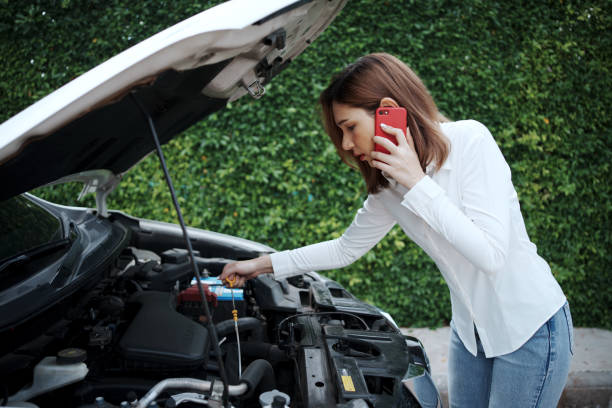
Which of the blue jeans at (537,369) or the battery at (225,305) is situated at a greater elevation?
the battery at (225,305)

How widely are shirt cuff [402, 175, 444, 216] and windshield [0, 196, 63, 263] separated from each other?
1.27m

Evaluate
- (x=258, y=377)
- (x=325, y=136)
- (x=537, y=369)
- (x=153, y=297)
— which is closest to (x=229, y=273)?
(x=153, y=297)

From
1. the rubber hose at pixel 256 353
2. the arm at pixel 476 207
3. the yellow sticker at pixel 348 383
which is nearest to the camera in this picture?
the arm at pixel 476 207

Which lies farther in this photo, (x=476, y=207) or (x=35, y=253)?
(x=35, y=253)

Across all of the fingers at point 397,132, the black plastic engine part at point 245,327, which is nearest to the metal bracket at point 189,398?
the black plastic engine part at point 245,327

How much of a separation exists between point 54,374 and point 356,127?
118 cm

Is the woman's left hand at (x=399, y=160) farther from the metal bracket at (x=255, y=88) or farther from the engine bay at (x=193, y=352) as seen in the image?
the engine bay at (x=193, y=352)

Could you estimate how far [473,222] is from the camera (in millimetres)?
1112

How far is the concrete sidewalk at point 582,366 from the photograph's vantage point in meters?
3.01

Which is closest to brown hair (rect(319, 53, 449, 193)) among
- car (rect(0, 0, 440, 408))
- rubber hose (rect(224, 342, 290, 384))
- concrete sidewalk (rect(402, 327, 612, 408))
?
car (rect(0, 0, 440, 408))

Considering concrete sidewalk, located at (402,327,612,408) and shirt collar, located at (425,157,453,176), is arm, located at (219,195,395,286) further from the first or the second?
concrete sidewalk, located at (402,327,612,408)

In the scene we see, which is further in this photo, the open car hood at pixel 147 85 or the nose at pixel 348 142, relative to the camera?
the nose at pixel 348 142

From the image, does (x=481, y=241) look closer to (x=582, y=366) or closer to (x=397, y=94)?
(x=397, y=94)

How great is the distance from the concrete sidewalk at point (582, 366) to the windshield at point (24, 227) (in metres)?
2.70
